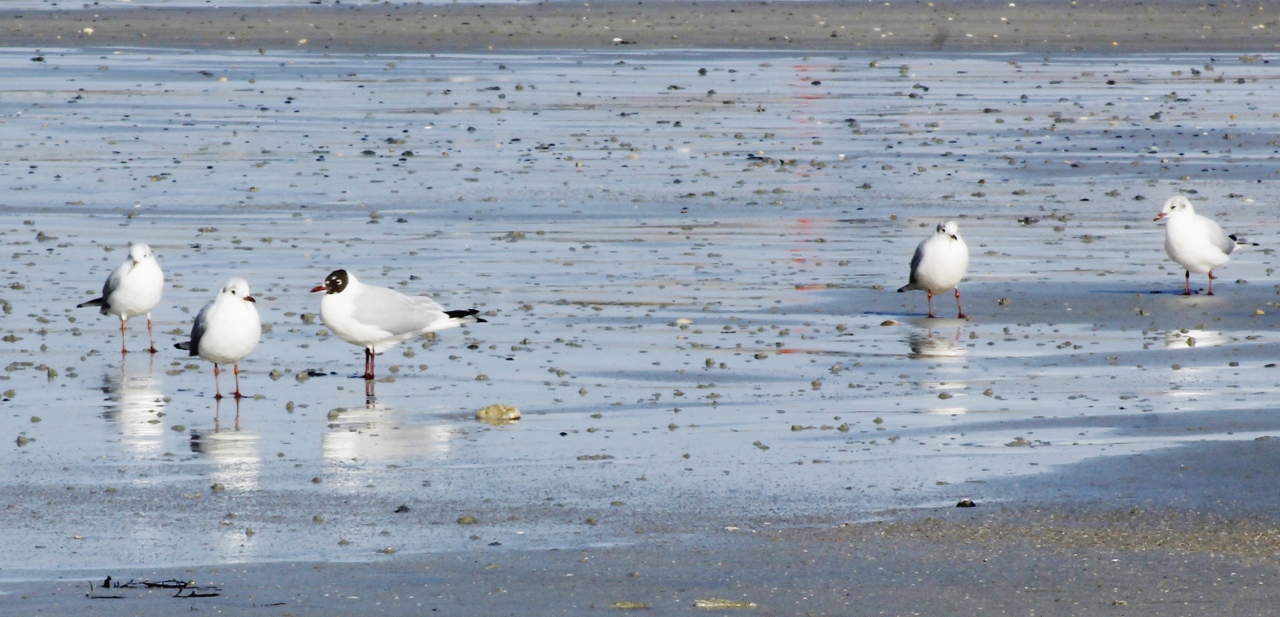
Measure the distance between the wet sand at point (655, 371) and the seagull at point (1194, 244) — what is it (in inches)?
15.2

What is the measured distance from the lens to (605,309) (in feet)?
40.9

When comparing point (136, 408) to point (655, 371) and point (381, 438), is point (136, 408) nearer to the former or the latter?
point (381, 438)

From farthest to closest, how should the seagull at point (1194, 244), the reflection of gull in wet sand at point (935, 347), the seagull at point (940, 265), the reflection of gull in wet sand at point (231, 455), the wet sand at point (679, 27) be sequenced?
the wet sand at point (679, 27)
the seagull at point (1194, 244)
the seagull at point (940, 265)
the reflection of gull in wet sand at point (935, 347)
the reflection of gull in wet sand at point (231, 455)

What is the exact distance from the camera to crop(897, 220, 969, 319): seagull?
12.7 m

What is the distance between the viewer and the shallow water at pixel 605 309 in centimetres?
779

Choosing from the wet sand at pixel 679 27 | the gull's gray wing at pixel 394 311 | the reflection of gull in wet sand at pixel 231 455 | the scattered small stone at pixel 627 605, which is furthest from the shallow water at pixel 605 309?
the wet sand at pixel 679 27

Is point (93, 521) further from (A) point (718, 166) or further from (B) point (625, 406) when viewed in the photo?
(A) point (718, 166)

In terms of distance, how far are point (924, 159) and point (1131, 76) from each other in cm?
1054

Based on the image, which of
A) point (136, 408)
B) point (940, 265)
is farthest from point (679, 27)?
point (136, 408)

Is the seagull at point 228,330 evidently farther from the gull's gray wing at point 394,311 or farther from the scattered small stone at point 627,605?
the scattered small stone at point 627,605

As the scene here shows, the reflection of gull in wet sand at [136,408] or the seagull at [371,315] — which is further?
the seagull at [371,315]

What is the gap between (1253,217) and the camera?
16641 millimetres

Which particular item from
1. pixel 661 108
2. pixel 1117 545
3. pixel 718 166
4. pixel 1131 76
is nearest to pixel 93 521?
pixel 1117 545

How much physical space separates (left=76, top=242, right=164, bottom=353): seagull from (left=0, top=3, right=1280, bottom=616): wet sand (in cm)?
31
